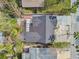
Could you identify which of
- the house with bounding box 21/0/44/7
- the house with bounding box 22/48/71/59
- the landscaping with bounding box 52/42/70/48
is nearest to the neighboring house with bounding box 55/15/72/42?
the landscaping with bounding box 52/42/70/48

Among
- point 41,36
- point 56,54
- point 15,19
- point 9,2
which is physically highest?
point 9,2

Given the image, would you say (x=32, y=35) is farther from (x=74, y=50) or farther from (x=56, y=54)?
(x=74, y=50)

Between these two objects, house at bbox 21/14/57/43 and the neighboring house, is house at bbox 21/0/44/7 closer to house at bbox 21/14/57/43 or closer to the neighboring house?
house at bbox 21/14/57/43

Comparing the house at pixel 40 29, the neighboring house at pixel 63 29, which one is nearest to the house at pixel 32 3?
the house at pixel 40 29

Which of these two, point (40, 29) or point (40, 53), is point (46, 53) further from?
point (40, 29)

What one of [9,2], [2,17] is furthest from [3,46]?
[9,2]

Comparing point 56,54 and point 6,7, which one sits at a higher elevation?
point 6,7

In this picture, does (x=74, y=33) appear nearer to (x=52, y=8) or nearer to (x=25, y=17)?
(x=52, y=8)
